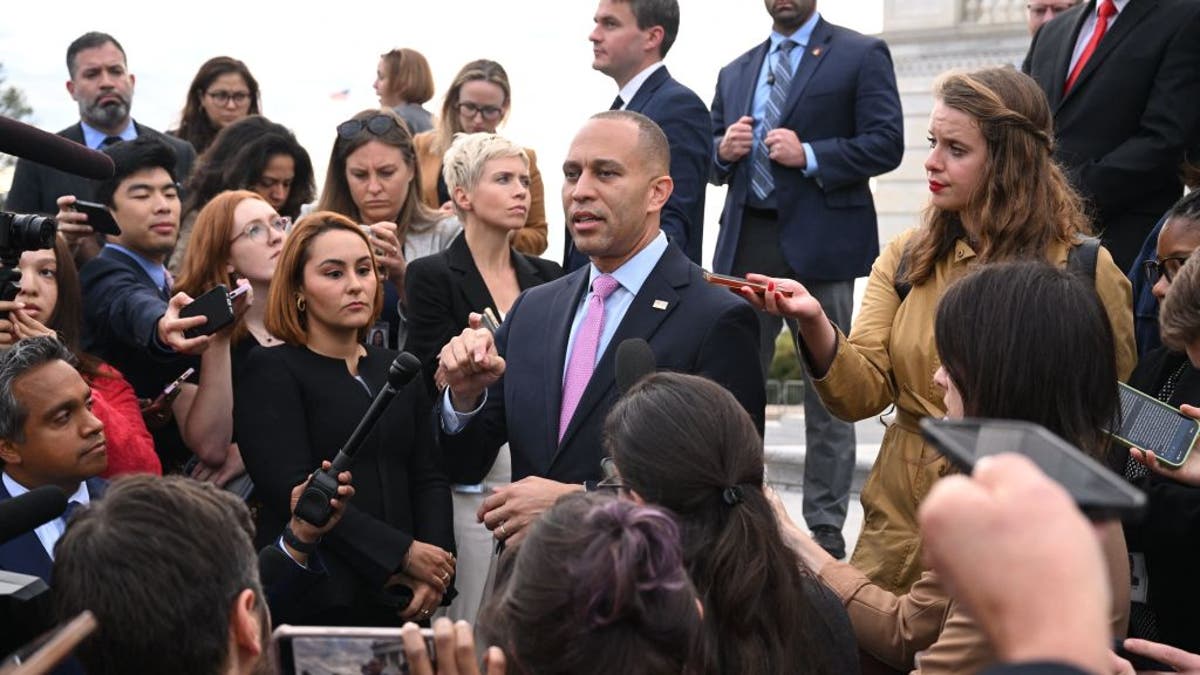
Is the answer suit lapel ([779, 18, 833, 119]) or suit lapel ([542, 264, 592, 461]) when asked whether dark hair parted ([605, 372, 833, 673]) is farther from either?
suit lapel ([779, 18, 833, 119])

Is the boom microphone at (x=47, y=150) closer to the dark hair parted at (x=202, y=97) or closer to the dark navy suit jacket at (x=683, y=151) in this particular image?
the dark navy suit jacket at (x=683, y=151)

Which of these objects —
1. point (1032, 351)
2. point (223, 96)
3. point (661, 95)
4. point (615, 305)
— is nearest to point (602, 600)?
point (1032, 351)

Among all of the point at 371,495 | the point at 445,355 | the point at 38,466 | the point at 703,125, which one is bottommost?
the point at 371,495

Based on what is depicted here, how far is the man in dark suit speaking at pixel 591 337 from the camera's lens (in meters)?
4.50

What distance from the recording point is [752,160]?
23.4 feet

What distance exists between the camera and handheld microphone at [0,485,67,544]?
8.72 feet

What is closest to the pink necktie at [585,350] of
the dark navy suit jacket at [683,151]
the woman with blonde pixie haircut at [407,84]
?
the dark navy suit jacket at [683,151]

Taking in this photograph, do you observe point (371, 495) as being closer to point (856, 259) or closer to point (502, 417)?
point (502, 417)

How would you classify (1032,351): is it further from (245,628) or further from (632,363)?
(245,628)

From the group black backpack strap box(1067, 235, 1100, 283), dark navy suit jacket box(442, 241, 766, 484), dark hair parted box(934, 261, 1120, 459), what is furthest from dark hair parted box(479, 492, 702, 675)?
black backpack strap box(1067, 235, 1100, 283)

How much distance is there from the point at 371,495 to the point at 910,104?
10808 millimetres

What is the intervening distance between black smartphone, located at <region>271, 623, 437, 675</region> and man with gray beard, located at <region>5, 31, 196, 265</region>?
521cm

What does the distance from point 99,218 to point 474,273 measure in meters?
1.63

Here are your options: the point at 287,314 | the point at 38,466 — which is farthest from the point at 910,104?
the point at 38,466
